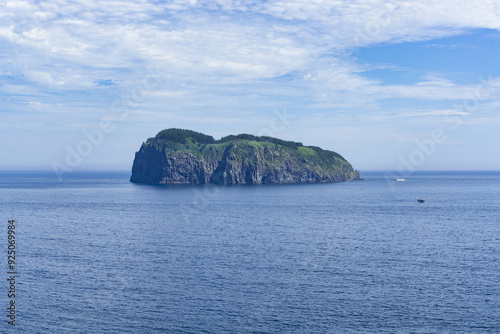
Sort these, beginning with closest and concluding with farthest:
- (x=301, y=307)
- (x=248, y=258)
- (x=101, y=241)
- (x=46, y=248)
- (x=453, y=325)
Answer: (x=453, y=325) < (x=301, y=307) < (x=248, y=258) < (x=46, y=248) < (x=101, y=241)

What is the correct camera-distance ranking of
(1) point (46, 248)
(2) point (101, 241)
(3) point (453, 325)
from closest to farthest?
(3) point (453, 325)
(1) point (46, 248)
(2) point (101, 241)

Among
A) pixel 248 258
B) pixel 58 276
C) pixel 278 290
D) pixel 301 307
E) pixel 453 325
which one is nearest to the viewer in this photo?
pixel 453 325

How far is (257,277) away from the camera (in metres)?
69.5

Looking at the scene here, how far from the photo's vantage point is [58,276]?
230 feet

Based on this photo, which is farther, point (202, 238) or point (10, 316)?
point (202, 238)

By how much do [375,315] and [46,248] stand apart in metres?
72.1

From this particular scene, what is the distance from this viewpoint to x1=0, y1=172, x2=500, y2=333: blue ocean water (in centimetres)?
5288

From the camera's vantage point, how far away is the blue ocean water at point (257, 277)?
52.9 m

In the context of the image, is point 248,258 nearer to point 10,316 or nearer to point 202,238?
point 202,238

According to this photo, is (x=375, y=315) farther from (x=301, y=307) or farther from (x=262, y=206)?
(x=262, y=206)

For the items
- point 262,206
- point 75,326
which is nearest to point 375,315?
point 75,326

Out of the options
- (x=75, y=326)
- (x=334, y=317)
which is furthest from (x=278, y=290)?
(x=75, y=326)

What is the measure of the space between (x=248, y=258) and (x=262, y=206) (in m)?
97.7

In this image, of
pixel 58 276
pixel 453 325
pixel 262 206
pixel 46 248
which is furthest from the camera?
pixel 262 206
